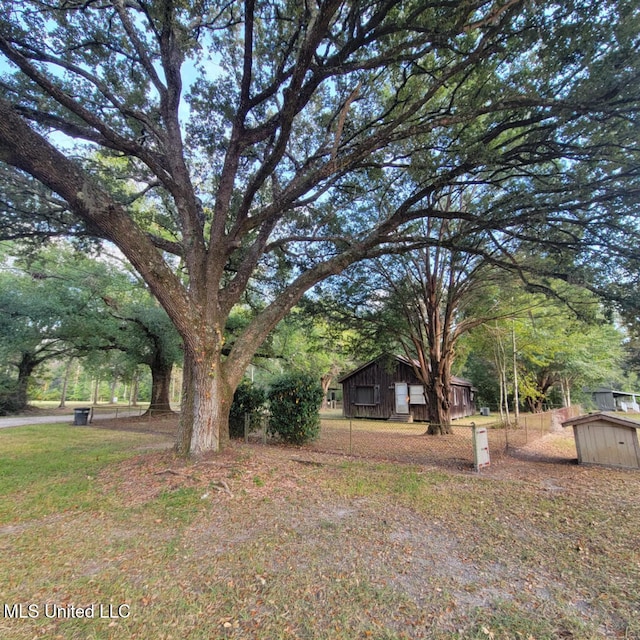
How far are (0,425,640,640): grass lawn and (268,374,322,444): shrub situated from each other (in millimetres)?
3103

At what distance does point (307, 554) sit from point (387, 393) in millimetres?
20148

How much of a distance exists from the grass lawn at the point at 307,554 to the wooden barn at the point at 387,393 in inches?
612

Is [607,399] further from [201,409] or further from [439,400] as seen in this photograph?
[201,409]

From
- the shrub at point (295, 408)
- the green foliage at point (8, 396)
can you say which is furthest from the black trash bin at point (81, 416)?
the shrub at point (295, 408)

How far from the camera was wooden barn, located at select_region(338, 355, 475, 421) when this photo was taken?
21906 millimetres

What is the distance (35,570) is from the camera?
3.12m

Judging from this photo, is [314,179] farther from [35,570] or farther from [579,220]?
[35,570]

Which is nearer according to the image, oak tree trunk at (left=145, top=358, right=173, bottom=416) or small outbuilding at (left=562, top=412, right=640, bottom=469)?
small outbuilding at (left=562, top=412, right=640, bottom=469)

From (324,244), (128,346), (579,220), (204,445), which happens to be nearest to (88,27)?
(324,244)

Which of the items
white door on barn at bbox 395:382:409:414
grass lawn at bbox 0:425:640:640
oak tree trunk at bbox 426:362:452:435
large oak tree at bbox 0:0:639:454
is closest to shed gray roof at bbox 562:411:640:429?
grass lawn at bbox 0:425:640:640

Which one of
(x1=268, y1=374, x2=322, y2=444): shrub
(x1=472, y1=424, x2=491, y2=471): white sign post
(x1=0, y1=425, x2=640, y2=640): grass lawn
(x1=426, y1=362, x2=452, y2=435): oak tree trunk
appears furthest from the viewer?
(x1=426, y1=362, x2=452, y2=435): oak tree trunk

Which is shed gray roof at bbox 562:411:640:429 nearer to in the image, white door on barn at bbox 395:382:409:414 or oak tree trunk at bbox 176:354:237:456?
oak tree trunk at bbox 176:354:237:456

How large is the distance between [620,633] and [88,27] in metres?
11.6

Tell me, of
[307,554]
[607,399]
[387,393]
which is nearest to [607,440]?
[307,554]
